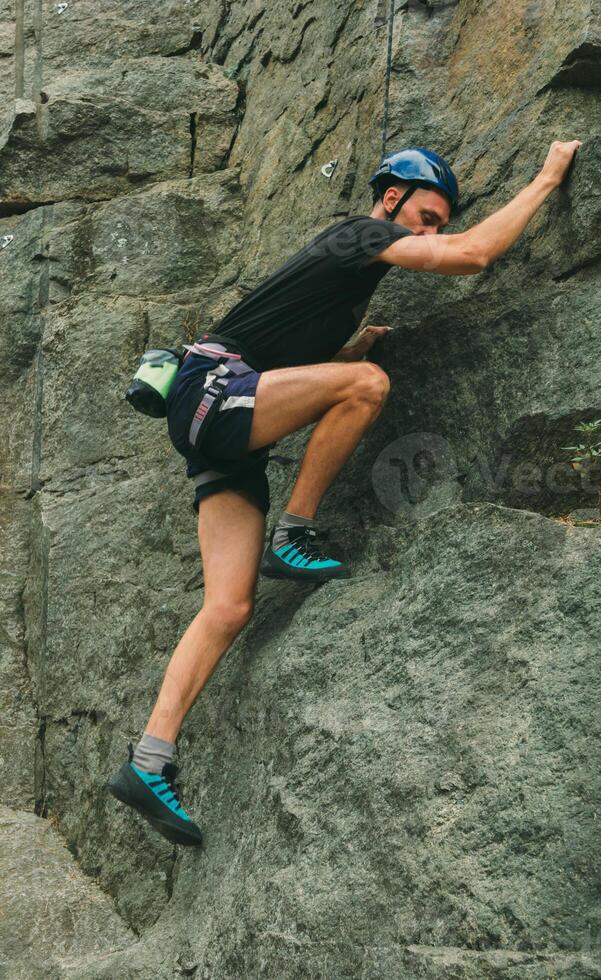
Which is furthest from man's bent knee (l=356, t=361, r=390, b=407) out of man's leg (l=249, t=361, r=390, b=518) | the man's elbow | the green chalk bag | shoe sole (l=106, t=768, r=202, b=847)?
shoe sole (l=106, t=768, r=202, b=847)

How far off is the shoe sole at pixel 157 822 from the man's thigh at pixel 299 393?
1481 mm

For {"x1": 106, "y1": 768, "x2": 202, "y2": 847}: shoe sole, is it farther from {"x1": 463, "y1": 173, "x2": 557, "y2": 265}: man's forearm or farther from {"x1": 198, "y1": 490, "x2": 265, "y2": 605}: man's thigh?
{"x1": 463, "y1": 173, "x2": 557, "y2": 265}: man's forearm

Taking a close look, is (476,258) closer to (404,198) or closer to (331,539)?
(404,198)

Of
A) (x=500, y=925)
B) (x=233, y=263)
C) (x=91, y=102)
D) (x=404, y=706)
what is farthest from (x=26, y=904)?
(x=91, y=102)

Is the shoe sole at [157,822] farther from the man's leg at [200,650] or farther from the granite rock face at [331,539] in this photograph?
the granite rock face at [331,539]

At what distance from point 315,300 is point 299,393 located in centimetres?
45

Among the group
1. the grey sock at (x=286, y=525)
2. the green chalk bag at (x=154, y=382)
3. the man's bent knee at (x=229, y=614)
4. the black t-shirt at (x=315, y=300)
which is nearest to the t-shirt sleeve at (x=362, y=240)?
the black t-shirt at (x=315, y=300)

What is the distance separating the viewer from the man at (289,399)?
4.84 meters

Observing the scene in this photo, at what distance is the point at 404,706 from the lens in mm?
4254

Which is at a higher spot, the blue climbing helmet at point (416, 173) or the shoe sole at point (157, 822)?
the blue climbing helmet at point (416, 173)

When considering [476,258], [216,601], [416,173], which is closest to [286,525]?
[216,601]

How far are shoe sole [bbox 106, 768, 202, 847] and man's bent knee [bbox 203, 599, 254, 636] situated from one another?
2.50 feet

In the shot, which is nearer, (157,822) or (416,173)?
(157,822)

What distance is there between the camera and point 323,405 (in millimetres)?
4988
